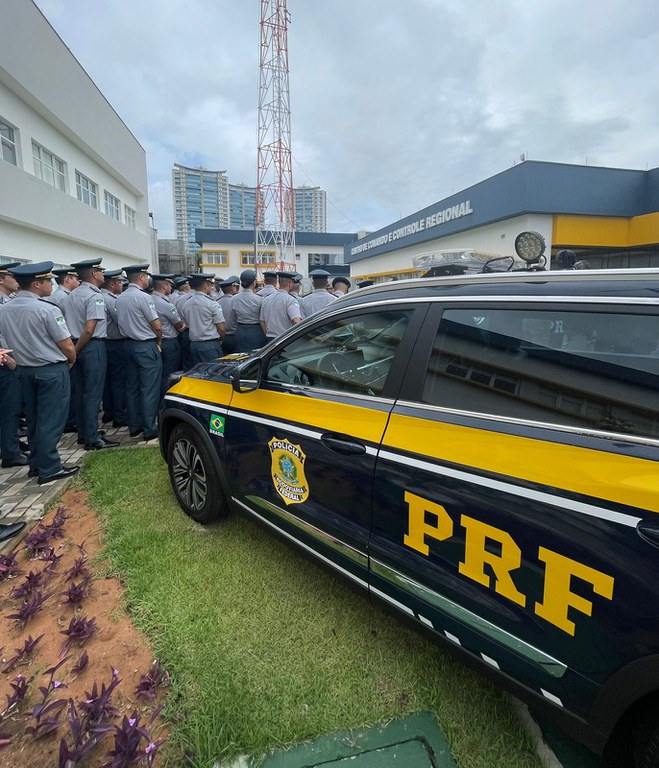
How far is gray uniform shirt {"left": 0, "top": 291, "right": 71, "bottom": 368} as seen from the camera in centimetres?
370

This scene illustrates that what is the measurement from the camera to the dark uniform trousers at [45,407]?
383 cm

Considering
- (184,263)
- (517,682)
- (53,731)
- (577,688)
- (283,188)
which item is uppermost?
(283,188)

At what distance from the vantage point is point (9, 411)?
4281 millimetres

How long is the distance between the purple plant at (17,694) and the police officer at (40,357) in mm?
2386

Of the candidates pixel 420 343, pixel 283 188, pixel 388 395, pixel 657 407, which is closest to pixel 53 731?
pixel 388 395

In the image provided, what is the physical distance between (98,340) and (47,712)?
3861mm

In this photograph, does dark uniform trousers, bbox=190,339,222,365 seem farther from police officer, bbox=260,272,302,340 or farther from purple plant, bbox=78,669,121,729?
purple plant, bbox=78,669,121,729

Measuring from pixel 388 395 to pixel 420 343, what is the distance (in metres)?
0.26

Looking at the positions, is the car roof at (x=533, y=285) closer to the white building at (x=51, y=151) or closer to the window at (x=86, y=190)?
the white building at (x=51, y=151)

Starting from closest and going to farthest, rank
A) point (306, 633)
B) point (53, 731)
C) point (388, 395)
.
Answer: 1. point (53, 731)
2. point (388, 395)
3. point (306, 633)

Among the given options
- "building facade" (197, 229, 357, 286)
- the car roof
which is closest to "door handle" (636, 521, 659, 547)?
the car roof

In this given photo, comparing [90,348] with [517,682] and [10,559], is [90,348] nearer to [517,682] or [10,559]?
[10,559]

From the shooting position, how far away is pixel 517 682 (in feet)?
4.65

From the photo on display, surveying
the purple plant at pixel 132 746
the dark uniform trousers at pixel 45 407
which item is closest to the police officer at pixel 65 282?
the dark uniform trousers at pixel 45 407
